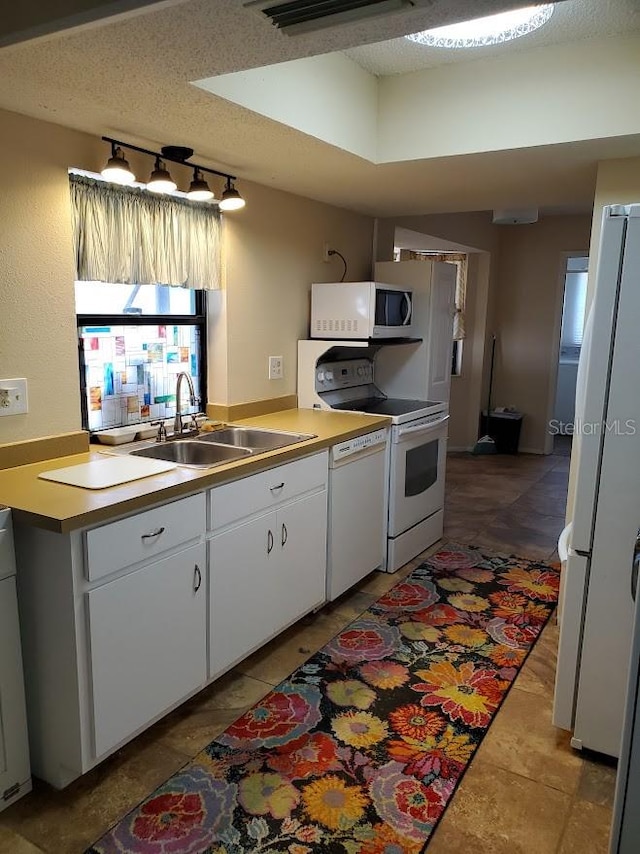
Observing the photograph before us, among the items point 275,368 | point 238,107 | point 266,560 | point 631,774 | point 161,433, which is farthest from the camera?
point 275,368

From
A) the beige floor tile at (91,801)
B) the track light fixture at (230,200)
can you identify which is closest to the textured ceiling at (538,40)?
the track light fixture at (230,200)

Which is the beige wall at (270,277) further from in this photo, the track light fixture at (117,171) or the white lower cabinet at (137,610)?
the white lower cabinet at (137,610)

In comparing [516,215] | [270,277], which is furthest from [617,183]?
[270,277]

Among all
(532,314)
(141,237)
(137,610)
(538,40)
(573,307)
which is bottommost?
(137,610)

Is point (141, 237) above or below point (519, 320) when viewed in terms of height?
above

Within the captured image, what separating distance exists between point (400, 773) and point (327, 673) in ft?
2.02

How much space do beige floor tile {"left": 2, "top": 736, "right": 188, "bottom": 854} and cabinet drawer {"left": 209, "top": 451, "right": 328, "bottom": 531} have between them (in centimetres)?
78

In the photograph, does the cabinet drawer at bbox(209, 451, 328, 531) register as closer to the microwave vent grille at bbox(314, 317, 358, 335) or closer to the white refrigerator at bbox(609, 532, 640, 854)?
the microwave vent grille at bbox(314, 317, 358, 335)

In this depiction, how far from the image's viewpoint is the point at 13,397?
232 centimetres

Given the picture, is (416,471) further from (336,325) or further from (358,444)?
(336,325)

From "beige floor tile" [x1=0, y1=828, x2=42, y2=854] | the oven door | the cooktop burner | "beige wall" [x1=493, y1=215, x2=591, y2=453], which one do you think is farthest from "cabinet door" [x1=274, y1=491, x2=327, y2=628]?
"beige wall" [x1=493, y1=215, x2=591, y2=453]

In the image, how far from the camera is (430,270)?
410 centimetres

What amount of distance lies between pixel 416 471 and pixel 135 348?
5.86ft

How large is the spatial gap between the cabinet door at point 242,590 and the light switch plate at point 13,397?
2.83ft
